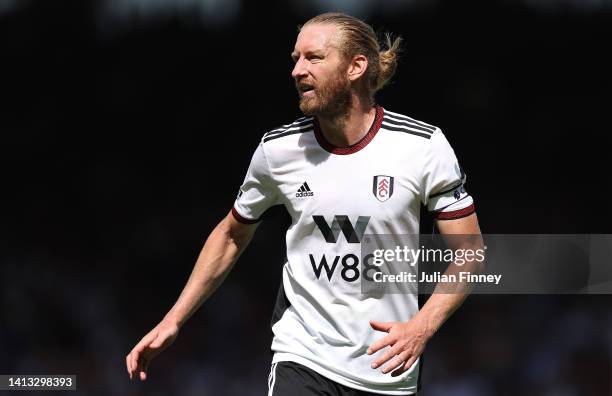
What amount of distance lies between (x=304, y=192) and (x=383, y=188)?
0.29 meters

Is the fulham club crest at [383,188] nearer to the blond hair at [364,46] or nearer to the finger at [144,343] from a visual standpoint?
the blond hair at [364,46]

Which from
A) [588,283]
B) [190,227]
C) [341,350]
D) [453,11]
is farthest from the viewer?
[190,227]

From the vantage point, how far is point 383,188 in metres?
3.98

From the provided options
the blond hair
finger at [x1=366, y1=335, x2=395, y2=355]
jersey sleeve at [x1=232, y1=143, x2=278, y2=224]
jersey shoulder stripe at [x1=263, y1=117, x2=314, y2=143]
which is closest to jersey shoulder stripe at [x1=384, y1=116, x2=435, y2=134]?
the blond hair

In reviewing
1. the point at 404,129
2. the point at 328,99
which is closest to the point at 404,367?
the point at 404,129

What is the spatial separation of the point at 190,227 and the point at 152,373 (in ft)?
3.72

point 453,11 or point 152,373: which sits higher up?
point 453,11

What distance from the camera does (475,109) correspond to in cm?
831

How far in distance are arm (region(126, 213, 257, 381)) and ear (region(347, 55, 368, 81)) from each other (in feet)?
2.32

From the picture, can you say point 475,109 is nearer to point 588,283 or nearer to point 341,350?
point 588,283

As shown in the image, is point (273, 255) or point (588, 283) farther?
point (273, 255)

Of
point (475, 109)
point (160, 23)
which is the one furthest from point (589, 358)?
point (160, 23)

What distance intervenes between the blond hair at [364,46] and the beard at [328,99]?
0.12 meters

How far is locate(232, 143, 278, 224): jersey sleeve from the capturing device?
4.23 metres
